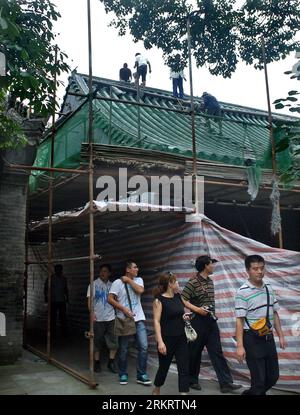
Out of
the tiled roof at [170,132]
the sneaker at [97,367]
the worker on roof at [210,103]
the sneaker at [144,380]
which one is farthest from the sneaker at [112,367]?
the worker on roof at [210,103]

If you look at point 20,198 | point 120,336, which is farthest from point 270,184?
point 20,198

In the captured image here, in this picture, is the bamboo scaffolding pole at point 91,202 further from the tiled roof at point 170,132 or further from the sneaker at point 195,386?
the sneaker at point 195,386

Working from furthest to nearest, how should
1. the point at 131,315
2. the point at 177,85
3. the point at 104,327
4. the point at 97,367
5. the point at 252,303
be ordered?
the point at 177,85
the point at 104,327
the point at 97,367
the point at 131,315
the point at 252,303

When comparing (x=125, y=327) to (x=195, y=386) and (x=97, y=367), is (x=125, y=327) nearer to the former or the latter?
(x=97, y=367)

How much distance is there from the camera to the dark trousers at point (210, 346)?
5906 mm

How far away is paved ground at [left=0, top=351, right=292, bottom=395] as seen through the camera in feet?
19.3

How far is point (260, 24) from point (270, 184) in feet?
12.8

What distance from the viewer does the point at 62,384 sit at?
6.28m

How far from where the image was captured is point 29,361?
789 cm

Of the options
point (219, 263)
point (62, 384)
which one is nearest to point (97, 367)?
point (62, 384)

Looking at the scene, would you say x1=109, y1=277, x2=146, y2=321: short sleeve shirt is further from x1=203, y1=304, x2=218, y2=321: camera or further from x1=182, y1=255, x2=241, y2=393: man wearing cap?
x1=203, y1=304, x2=218, y2=321: camera

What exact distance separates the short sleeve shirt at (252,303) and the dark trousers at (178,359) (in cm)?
83

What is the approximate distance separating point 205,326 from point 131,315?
111cm

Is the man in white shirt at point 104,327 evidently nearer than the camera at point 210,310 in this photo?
No
